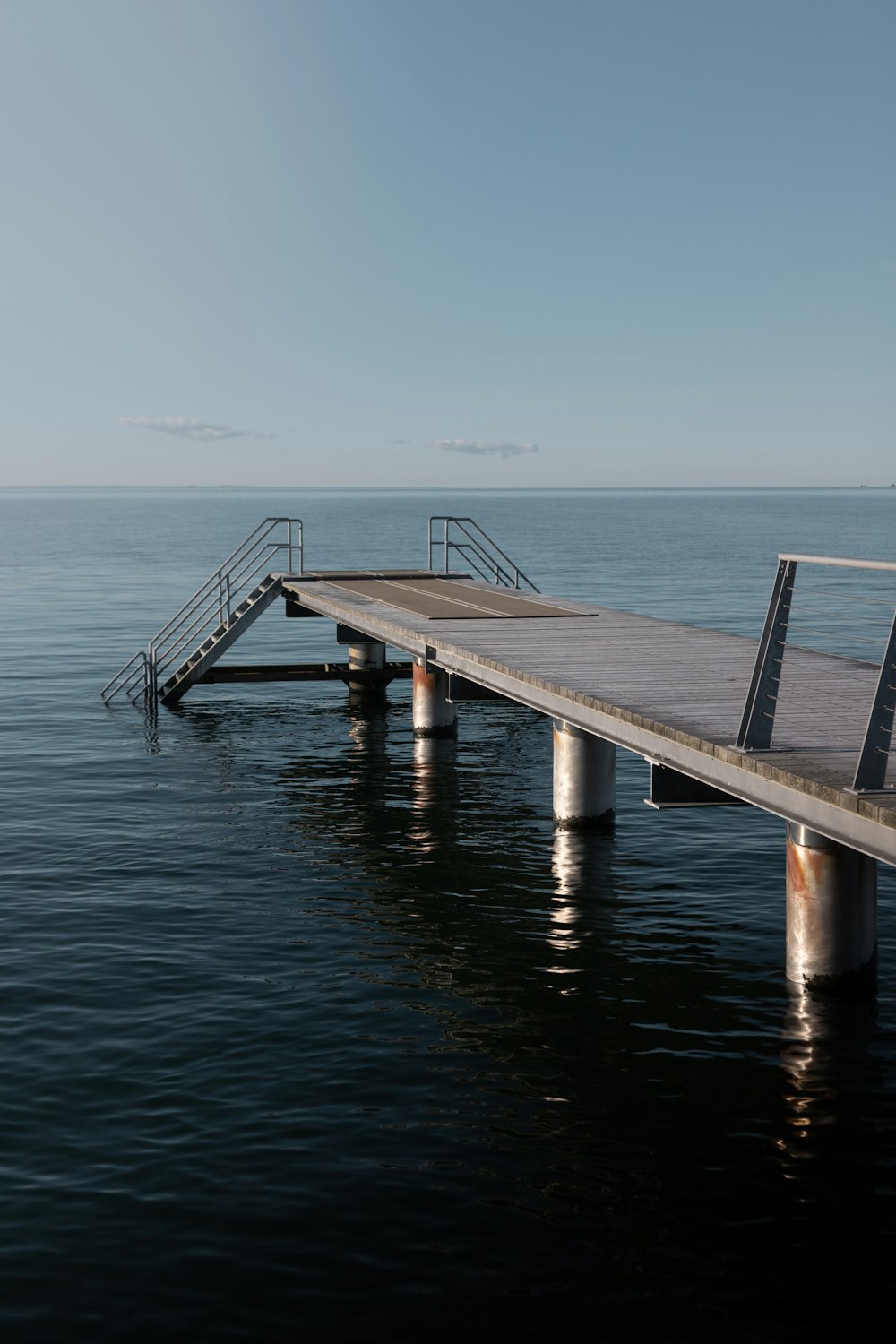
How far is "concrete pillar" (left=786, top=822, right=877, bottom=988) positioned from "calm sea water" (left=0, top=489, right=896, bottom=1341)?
35 cm

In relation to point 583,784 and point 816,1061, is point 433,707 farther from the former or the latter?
point 816,1061

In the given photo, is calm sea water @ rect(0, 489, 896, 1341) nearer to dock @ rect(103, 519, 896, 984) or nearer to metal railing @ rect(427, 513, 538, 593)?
dock @ rect(103, 519, 896, 984)

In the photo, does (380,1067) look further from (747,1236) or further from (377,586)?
(377,586)

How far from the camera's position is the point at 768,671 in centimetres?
1023

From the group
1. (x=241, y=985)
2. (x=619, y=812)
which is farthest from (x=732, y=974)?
(x=619, y=812)

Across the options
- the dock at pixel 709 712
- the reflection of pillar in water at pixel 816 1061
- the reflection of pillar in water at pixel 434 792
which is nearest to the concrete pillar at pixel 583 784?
the dock at pixel 709 712

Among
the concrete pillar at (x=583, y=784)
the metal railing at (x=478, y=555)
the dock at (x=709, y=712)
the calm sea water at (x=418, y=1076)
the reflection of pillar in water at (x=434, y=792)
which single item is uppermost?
the metal railing at (x=478, y=555)

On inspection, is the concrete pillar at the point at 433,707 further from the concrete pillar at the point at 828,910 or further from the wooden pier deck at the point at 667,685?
the concrete pillar at the point at 828,910

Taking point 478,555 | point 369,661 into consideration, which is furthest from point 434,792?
point 478,555

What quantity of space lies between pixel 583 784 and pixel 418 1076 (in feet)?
24.7

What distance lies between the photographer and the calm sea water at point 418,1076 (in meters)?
7.61

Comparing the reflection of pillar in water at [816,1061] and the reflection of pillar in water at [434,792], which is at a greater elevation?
the reflection of pillar in water at [434,792]

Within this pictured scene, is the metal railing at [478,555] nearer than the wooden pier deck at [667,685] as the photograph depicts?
No

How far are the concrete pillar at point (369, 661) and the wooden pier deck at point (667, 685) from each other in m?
3.68
